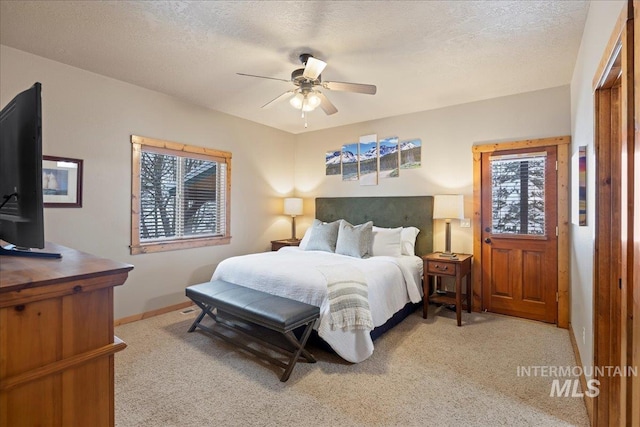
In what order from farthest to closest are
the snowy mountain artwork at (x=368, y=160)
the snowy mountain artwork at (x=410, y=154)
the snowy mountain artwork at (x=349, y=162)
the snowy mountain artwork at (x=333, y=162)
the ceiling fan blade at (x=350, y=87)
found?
the snowy mountain artwork at (x=333, y=162) → the snowy mountain artwork at (x=349, y=162) → the snowy mountain artwork at (x=368, y=160) → the snowy mountain artwork at (x=410, y=154) → the ceiling fan blade at (x=350, y=87)

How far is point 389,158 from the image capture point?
4629 mm

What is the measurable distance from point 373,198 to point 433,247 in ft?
3.63

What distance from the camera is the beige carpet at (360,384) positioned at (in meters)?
1.94

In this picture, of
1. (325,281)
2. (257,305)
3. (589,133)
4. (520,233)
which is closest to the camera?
(589,133)

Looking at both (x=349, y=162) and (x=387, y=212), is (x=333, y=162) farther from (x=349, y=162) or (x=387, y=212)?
(x=387, y=212)

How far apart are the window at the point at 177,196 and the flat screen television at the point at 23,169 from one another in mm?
2678

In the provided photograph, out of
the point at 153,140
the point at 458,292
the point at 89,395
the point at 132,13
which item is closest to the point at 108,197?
the point at 153,140

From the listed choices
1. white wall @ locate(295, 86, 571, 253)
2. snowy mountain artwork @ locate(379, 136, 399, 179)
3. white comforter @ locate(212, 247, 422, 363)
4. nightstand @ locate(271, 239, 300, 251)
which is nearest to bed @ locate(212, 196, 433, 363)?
white comforter @ locate(212, 247, 422, 363)

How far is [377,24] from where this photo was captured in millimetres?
2326

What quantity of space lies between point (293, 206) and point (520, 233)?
3.22 meters

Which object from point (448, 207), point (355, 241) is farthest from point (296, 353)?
point (448, 207)

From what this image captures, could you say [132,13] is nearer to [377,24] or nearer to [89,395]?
[377,24]

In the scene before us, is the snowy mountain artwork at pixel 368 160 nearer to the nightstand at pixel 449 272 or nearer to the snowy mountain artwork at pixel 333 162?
the snowy mountain artwork at pixel 333 162

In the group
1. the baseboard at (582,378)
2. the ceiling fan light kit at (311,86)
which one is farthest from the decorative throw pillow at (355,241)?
the baseboard at (582,378)
